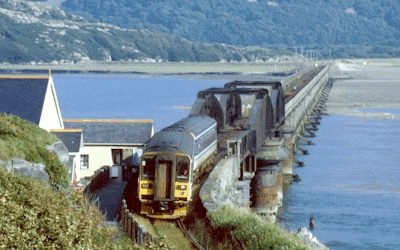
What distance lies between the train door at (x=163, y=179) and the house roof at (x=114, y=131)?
11.3m

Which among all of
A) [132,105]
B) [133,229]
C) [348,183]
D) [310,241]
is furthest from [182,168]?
[132,105]

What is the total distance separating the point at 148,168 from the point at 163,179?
489 millimetres

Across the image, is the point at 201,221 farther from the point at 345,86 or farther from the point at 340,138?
the point at 345,86

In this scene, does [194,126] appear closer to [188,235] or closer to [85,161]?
[85,161]

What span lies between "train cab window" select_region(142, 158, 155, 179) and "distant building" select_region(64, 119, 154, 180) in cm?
1036

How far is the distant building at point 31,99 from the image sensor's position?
31.8 m

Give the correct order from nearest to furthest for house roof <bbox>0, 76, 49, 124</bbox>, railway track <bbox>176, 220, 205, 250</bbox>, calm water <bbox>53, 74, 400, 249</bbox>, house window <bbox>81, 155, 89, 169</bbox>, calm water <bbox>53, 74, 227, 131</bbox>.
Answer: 1. railway track <bbox>176, 220, 205, 250</bbox>
2. house roof <bbox>0, 76, 49, 124</bbox>
3. house window <bbox>81, 155, 89, 169</bbox>
4. calm water <bbox>53, 74, 400, 249</bbox>
5. calm water <bbox>53, 74, 227, 131</bbox>

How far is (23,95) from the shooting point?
32.8 meters

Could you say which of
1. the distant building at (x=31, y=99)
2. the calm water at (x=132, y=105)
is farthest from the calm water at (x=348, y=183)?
the distant building at (x=31, y=99)

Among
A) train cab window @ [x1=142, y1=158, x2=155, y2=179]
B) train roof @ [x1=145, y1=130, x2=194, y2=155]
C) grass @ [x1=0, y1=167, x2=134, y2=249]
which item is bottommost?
train cab window @ [x1=142, y1=158, x2=155, y2=179]

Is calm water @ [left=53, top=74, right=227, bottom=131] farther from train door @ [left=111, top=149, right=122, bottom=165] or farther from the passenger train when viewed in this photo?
the passenger train

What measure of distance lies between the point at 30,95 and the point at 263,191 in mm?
11258

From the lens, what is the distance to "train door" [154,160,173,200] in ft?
85.9

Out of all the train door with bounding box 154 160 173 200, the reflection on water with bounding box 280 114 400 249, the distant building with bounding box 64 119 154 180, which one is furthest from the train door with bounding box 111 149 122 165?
the train door with bounding box 154 160 173 200
